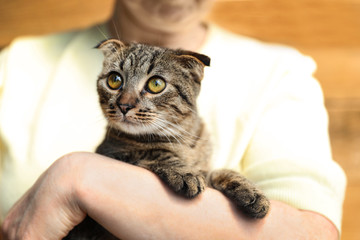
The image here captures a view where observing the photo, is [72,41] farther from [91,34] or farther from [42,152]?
[42,152]

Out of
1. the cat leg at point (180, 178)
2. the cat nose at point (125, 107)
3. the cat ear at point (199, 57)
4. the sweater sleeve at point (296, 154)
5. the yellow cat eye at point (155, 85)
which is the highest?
the cat ear at point (199, 57)

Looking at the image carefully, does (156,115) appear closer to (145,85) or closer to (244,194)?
(145,85)

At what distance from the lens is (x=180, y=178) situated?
56cm

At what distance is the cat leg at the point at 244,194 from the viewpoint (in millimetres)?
570

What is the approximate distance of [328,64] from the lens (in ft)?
3.64

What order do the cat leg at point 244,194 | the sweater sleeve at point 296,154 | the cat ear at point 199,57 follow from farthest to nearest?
the sweater sleeve at point 296,154, the cat leg at point 244,194, the cat ear at point 199,57

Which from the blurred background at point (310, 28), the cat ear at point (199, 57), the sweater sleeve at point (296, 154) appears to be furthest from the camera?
the blurred background at point (310, 28)

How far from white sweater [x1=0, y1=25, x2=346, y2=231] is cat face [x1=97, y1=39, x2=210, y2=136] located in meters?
0.08

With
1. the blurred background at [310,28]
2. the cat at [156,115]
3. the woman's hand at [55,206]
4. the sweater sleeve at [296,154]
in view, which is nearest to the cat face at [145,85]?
the cat at [156,115]

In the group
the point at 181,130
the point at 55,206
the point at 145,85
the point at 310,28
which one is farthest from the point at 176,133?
the point at 310,28

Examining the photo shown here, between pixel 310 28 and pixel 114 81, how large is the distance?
0.85 m

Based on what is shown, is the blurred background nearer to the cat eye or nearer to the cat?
the cat

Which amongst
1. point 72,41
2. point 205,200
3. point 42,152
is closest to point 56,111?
point 42,152

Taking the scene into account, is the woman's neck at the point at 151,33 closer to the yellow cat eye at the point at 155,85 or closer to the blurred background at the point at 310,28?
the yellow cat eye at the point at 155,85
